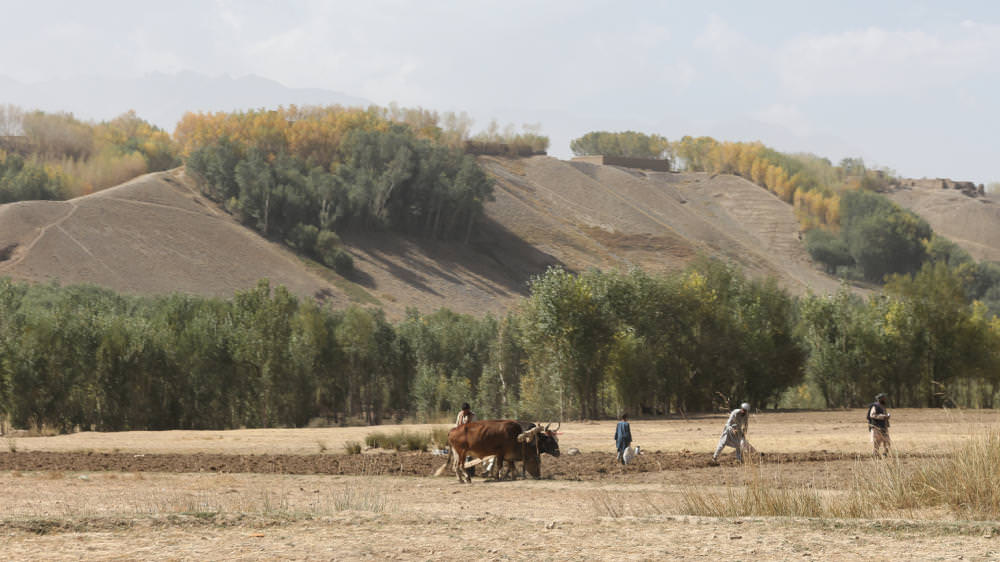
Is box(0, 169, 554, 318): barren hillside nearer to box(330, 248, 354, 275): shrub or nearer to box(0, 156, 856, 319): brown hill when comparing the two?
box(0, 156, 856, 319): brown hill

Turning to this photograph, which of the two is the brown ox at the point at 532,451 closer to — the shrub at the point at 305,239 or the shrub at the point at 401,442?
the shrub at the point at 401,442

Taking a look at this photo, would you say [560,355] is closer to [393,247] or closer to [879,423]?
[879,423]

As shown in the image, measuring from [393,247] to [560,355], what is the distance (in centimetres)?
9022

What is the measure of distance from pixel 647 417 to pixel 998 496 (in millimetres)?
42820

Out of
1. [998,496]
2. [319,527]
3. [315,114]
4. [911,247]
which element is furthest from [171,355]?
[911,247]

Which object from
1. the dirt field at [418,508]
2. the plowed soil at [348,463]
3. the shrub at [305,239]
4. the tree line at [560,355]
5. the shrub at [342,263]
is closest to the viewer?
the dirt field at [418,508]

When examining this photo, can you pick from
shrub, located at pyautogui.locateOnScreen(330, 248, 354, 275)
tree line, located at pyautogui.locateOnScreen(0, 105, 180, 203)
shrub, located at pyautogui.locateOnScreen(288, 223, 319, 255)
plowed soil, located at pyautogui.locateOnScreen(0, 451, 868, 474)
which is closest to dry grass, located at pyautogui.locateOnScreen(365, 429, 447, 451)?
plowed soil, located at pyautogui.locateOnScreen(0, 451, 868, 474)

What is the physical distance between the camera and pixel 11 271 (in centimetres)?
10412

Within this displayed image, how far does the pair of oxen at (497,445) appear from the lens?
80.7 ft

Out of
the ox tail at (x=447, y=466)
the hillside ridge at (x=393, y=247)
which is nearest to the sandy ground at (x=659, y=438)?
the ox tail at (x=447, y=466)

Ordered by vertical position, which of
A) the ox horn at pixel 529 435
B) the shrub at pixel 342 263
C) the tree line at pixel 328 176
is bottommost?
the ox horn at pixel 529 435

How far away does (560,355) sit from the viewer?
192 feet

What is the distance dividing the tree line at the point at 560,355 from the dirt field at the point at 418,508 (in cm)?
2137

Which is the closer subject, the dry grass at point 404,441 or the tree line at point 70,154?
the dry grass at point 404,441
